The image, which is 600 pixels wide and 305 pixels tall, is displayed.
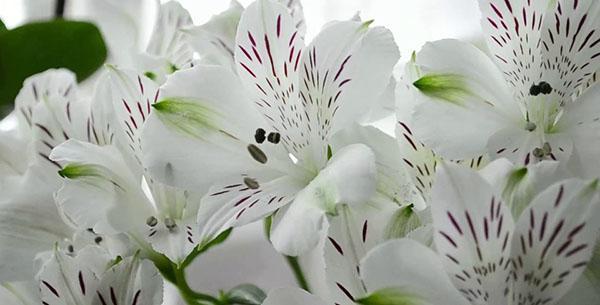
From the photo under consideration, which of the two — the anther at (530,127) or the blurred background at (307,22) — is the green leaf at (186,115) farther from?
the blurred background at (307,22)

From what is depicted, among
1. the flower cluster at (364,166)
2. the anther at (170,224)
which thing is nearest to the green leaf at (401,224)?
the flower cluster at (364,166)

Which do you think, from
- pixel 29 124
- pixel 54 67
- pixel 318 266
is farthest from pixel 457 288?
pixel 54 67

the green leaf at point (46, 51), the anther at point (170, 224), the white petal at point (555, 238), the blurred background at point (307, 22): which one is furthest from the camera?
the blurred background at point (307, 22)

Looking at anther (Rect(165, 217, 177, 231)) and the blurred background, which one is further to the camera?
the blurred background

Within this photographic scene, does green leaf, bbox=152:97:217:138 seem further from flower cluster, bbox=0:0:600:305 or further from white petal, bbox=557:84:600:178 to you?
white petal, bbox=557:84:600:178

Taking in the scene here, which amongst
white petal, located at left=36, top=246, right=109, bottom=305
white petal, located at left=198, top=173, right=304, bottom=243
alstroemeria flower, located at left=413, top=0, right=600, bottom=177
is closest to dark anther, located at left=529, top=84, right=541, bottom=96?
alstroemeria flower, located at left=413, top=0, right=600, bottom=177

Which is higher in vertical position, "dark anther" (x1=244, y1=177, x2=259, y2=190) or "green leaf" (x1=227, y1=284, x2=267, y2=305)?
"dark anther" (x1=244, y1=177, x2=259, y2=190)
